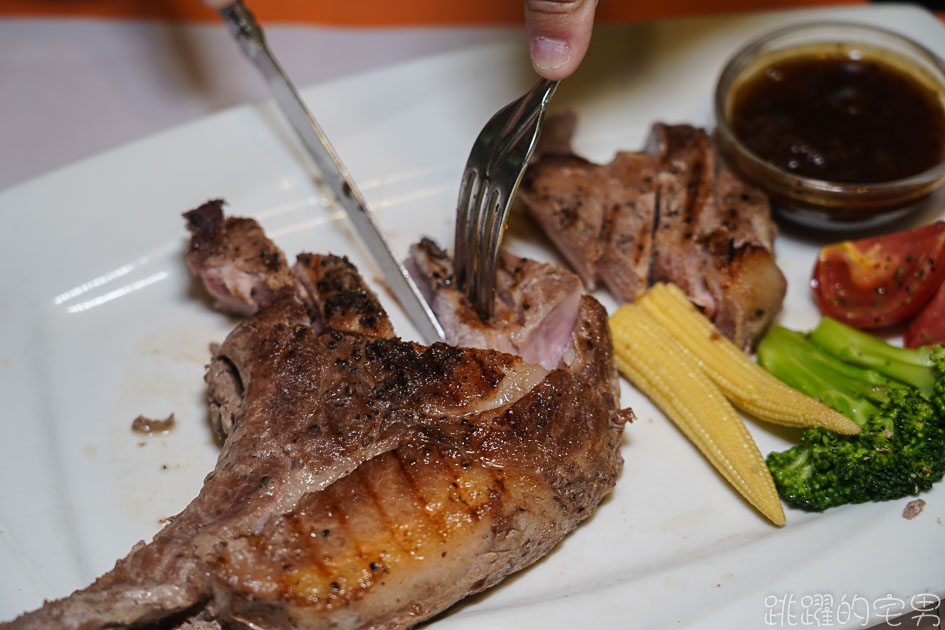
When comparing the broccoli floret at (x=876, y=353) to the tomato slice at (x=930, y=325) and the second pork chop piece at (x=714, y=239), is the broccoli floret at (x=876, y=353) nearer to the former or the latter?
the tomato slice at (x=930, y=325)

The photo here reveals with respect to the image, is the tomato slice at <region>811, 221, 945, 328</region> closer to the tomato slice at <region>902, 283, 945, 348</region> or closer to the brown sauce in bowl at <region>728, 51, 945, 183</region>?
the tomato slice at <region>902, 283, 945, 348</region>

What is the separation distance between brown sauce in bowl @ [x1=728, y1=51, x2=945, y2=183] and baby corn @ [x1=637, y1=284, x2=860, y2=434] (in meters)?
0.95

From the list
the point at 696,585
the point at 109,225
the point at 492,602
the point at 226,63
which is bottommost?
the point at 696,585

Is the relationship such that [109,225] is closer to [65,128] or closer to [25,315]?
[25,315]

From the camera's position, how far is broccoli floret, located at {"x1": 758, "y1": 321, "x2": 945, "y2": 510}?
3162mm

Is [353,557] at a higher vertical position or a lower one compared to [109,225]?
lower

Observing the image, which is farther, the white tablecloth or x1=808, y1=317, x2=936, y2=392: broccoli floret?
the white tablecloth

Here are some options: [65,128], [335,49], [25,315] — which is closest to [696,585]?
[25,315]

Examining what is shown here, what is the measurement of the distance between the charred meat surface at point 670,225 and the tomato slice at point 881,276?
323 mm

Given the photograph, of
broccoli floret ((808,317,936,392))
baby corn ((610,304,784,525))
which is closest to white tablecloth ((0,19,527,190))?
baby corn ((610,304,784,525))

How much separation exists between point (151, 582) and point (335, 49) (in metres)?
3.71

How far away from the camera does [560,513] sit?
293 centimetres

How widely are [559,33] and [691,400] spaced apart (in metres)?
1.54

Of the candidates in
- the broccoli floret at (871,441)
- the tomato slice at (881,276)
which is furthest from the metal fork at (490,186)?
the tomato slice at (881,276)
